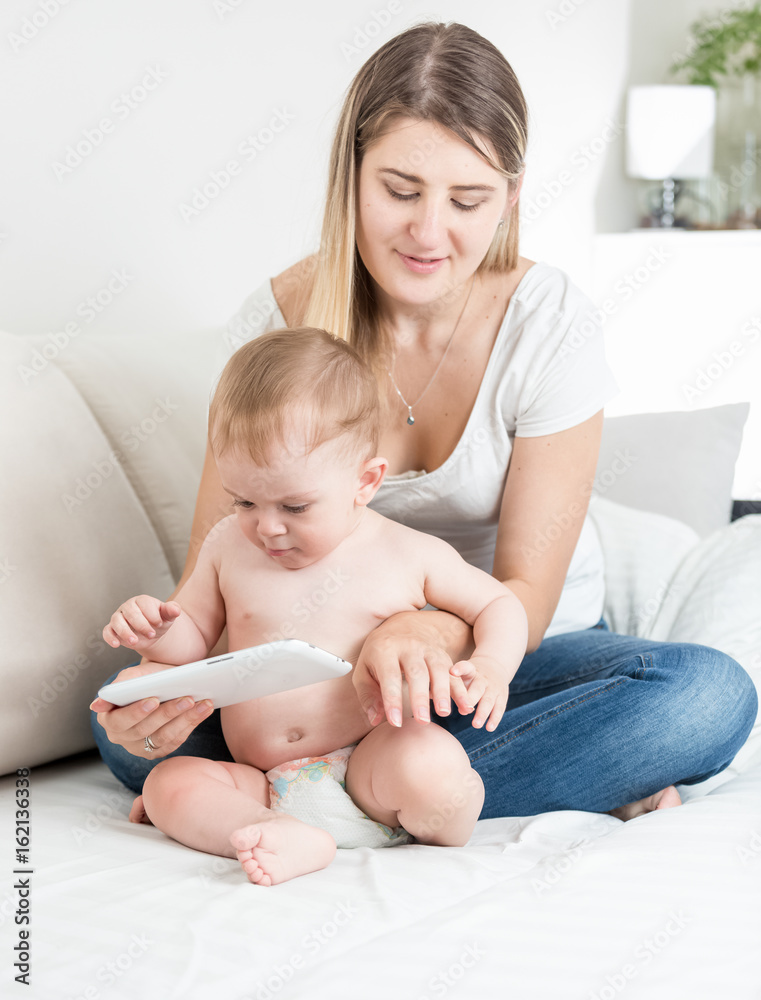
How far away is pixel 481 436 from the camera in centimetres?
120

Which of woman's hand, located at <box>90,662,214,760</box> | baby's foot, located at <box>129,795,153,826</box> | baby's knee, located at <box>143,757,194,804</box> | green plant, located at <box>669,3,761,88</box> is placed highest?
green plant, located at <box>669,3,761,88</box>

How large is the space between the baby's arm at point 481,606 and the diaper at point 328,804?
0.17 meters

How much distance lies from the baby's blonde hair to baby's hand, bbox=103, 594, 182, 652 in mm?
156

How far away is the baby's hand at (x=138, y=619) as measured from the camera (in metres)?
0.87

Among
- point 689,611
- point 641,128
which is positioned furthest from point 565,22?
point 689,611

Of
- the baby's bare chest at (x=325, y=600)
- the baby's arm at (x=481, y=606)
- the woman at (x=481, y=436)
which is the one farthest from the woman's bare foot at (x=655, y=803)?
the baby's bare chest at (x=325, y=600)

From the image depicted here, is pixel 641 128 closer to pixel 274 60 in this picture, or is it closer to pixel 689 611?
pixel 274 60

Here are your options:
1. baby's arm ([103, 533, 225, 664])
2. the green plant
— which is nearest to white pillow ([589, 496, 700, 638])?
baby's arm ([103, 533, 225, 664])

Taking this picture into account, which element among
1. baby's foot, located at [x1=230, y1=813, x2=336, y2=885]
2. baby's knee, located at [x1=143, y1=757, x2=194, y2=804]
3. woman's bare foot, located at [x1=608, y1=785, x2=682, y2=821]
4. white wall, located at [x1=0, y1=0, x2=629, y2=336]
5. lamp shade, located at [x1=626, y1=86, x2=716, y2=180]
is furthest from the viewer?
lamp shade, located at [x1=626, y1=86, x2=716, y2=180]

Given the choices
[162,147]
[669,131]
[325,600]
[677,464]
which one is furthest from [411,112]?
[669,131]

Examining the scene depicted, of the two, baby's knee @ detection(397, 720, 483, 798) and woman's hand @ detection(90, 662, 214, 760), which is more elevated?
woman's hand @ detection(90, 662, 214, 760)

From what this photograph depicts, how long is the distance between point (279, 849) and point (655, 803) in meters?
0.44

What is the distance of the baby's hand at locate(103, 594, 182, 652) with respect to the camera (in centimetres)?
87

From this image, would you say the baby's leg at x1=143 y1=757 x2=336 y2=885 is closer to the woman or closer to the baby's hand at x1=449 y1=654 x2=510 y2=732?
the woman
